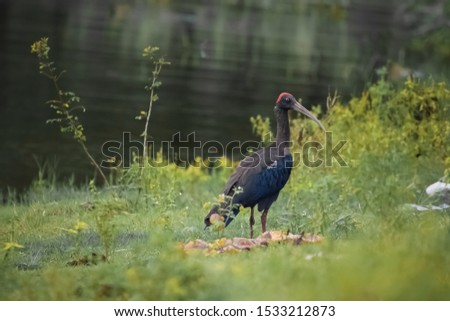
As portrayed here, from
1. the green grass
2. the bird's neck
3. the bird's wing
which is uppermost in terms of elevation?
the bird's neck

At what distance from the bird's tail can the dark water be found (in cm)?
Result: 753

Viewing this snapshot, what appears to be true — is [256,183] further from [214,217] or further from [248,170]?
[214,217]

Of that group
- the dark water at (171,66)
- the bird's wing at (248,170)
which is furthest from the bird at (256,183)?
the dark water at (171,66)

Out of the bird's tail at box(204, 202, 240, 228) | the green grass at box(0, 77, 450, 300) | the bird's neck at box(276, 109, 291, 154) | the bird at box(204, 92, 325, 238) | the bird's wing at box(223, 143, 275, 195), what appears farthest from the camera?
the bird's neck at box(276, 109, 291, 154)

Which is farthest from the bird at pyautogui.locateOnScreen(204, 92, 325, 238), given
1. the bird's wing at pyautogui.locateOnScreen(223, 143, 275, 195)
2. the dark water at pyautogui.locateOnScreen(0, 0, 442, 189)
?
the dark water at pyautogui.locateOnScreen(0, 0, 442, 189)

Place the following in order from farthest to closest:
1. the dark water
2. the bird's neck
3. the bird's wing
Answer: the dark water < the bird's neck < the bird's wing

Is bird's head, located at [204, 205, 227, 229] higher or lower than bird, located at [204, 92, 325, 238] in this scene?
lower

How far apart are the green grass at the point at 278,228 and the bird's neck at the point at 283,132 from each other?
781 millimetres

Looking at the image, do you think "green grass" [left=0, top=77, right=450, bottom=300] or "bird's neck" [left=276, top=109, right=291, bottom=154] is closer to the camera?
"green grass" [left=0, top=77, right=450, bottom=300]

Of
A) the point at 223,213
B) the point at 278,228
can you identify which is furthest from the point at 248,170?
the point at 278,228

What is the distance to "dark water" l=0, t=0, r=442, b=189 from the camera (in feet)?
Answer: 75.4

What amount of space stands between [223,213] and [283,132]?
1451mm

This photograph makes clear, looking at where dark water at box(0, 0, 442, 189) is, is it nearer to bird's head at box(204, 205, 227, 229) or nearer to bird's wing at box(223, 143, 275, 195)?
bird's wing at box(223, 143, 275, 195)

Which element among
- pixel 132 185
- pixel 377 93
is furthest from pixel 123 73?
pixel 132 185
